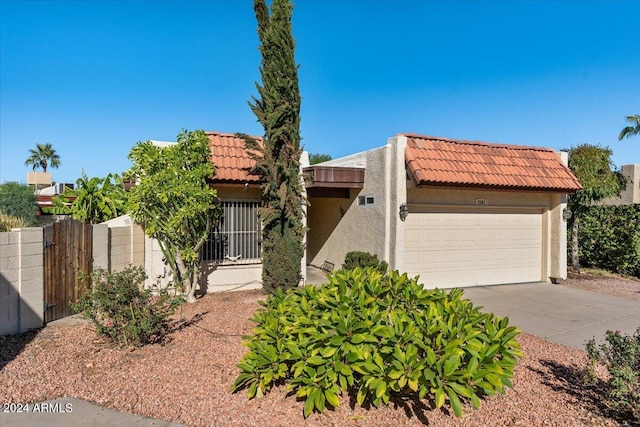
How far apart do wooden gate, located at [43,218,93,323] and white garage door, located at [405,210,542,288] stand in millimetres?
7137

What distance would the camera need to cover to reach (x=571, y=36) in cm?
1204

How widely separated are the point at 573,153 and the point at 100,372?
14329 millimetres

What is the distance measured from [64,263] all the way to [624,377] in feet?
26.5

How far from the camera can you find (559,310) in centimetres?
847

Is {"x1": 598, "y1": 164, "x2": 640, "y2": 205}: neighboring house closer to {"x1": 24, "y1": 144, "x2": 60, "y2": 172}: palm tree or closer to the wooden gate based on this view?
the wooden gate

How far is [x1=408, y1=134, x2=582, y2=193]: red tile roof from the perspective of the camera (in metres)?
9.66

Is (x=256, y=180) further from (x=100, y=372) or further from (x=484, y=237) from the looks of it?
(x=484, y=237)

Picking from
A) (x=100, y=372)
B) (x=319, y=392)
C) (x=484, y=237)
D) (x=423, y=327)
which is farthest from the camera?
(x=484, y=237)

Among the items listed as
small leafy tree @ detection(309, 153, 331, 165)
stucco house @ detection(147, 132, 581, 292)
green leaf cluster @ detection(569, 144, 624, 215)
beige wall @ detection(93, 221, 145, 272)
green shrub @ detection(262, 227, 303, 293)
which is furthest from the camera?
small leafy tree @ detection(309, 153, 331, 165)

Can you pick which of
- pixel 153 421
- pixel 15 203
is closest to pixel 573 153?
pixel 153 421

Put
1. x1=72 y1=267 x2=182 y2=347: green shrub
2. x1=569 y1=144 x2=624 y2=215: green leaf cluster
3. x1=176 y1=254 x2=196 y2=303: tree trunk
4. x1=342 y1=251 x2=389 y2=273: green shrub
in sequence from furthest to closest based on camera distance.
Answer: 1. x1=569 y1=144 x2=624 y2=215: green leaf cluster
2. x1=342 y1=251 x2=389 y2=273: green shrub
3. x1=176 y1=254 x2=196 y2=303: tree trunk
4. x1=72 y1=267 x2=182 y2=347: green shrub

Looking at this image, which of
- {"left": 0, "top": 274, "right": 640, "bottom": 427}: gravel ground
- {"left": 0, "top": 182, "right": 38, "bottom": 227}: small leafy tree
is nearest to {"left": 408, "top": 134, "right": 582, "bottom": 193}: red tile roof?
{"left": 0, "top": 274, "right": 640, "bottom": 427}: gravel ground

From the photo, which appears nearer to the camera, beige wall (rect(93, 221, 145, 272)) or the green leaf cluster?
beige wall (rect(93, 221, 145, 272))

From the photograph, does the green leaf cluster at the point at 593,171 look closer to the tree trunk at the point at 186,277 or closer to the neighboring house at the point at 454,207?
the neighboring house at the point at 454,207
